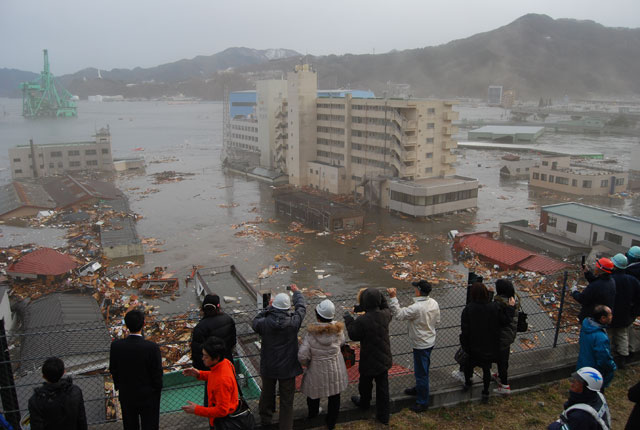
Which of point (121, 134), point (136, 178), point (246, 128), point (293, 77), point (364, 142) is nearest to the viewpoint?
point (364, 142)

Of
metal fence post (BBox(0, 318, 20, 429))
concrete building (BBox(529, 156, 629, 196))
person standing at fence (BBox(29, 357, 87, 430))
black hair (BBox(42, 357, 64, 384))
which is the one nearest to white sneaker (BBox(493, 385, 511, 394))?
person standing at fence (BBox(29, 357, 87, 430))

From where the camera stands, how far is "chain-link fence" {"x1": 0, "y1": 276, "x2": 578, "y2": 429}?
184 inches

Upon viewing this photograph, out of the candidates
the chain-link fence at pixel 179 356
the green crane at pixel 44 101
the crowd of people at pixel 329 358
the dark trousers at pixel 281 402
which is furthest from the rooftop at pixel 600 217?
the green crane at pixel 44 101

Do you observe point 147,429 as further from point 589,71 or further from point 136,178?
point 589,71

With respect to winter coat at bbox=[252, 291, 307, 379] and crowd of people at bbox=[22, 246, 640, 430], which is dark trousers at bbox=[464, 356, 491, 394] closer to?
crowd of people at bbox=[22, 246, 640, 430]

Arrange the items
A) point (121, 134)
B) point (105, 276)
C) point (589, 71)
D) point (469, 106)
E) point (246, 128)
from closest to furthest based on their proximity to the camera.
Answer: point (105, 276) < point (246, 128) < point (121, 134) < point (469, 106) < point (589, 71)

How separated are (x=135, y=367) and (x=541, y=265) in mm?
16178

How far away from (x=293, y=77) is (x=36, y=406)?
3216 centimetres

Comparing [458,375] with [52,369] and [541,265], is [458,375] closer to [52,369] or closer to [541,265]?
[52,369]

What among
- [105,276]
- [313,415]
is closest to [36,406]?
[313,415]

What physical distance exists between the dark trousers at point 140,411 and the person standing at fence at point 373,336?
1765 millimetres

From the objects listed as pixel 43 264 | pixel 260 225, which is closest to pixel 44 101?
pixel 260 225

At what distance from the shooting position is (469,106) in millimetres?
155000

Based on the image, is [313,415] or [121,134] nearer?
[313,415]
